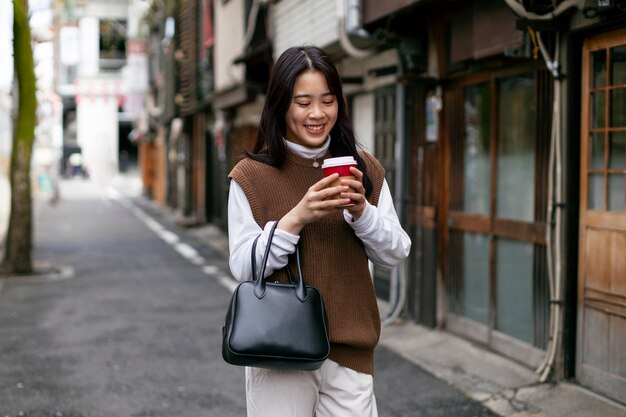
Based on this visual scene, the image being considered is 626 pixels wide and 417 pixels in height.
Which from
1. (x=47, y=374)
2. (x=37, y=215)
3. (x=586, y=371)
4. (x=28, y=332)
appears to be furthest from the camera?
(x=37, y=215)

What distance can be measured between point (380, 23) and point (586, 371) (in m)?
4.52

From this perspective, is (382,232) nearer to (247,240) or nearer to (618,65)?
(247,240)

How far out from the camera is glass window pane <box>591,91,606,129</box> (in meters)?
5.56

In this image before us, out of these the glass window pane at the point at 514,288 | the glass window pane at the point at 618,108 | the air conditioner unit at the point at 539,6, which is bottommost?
the glass window pane at the point at 514,288

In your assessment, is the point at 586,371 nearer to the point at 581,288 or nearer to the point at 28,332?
the point at 581,288

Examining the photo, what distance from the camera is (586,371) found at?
5.67 meters

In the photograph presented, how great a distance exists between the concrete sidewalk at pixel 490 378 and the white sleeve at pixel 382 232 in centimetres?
319

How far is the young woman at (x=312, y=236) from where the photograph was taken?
8.51 ft

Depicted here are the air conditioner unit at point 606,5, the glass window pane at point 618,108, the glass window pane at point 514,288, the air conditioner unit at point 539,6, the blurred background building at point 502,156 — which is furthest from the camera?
the glass window pane at point 514,288

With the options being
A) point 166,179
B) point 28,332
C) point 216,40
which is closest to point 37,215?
point 166,179

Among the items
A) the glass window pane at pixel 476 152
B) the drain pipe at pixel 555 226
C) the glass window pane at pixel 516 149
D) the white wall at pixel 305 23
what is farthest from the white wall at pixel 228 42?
the drain pipe at pixel 555 226

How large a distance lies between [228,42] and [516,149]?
12.3m

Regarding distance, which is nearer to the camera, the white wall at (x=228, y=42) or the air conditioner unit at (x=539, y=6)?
the air conditioner unit at (x=539, y=6)

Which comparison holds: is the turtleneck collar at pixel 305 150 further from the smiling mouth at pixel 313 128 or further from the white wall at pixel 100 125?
the white wall at pixel 100 125
